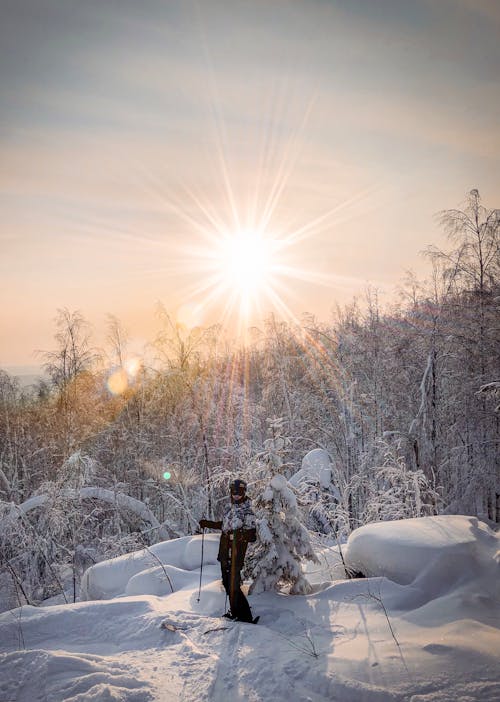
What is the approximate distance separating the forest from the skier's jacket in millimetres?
6389

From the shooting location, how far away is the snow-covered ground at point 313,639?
10.9 ft

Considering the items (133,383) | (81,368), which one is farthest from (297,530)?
(133,383)

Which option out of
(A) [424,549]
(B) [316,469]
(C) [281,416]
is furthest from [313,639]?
(C) [281,416]

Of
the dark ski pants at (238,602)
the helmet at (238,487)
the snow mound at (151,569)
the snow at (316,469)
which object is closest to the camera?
the dark ski pants at (238,602)

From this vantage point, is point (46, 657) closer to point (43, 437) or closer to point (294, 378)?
point (294, 378)

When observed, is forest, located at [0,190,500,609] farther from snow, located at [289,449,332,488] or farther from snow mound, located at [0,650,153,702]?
snow mound, located at [0,650,153,702]

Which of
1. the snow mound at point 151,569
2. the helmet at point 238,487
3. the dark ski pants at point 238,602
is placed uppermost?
the helmet at point 238,487

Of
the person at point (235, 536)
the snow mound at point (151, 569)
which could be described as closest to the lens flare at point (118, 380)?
the snow mound at point (151, 569)

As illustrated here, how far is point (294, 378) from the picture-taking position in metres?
21.9

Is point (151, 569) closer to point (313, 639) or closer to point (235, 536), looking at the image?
point (235, 536)

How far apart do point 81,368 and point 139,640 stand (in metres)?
14.6

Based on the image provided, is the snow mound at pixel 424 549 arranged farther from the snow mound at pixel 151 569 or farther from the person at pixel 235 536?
the snow mound at pixel 151 569

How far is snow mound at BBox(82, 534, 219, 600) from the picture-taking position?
7512 mm

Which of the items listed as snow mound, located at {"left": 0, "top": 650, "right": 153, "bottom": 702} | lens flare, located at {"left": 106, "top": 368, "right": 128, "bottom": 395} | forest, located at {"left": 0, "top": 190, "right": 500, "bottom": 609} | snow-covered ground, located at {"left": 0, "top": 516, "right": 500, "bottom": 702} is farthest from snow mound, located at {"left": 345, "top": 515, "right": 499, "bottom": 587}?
lens flare, located at {"left": 106, "top": 368, "right": 128, "bottom": 395}
